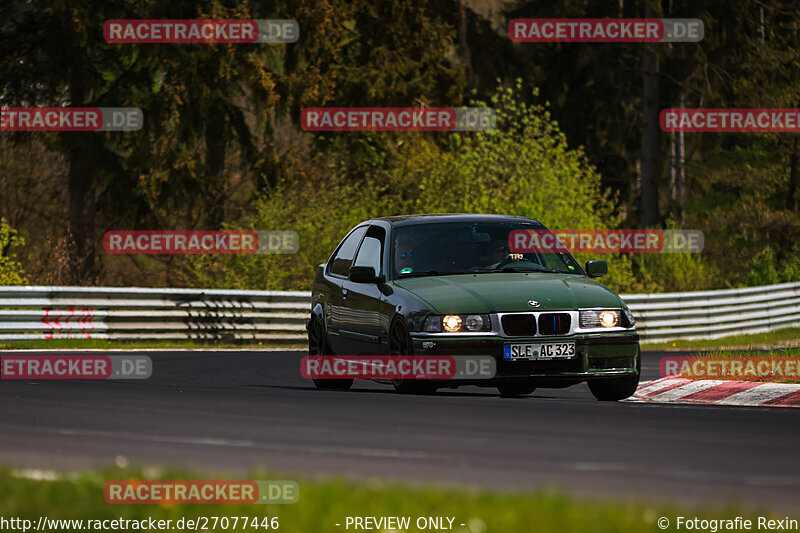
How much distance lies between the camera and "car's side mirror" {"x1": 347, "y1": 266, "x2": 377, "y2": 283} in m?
14.5

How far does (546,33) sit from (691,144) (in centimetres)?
820

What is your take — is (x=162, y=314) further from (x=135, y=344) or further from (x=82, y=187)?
(x=82, y=187)

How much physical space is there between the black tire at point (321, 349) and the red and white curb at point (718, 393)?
2.99 metres

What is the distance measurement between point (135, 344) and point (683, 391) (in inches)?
495

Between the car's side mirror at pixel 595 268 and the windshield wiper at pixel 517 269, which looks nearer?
the windshield wiper at pixel 517 269

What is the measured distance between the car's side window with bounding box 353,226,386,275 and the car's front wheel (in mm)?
2425

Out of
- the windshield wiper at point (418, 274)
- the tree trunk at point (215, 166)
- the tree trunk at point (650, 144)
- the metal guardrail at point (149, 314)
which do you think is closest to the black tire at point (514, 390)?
the windshield wiper at point (418, 274)

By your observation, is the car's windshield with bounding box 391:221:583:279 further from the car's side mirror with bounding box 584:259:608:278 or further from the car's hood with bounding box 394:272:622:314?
the car's hood with bounding box 394:272:622:314

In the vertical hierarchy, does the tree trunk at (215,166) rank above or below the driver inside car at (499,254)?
above

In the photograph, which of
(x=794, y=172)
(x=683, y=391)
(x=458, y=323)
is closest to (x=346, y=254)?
(x=458, y=323)

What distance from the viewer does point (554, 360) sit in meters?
13.2

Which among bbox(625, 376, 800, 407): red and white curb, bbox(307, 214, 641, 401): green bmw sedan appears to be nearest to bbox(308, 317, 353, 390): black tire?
bbox(307, 214, 641, 401): green bmw sedan

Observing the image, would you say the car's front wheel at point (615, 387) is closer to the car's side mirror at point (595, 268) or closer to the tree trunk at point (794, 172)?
the car's side mirror at point (595, 268)

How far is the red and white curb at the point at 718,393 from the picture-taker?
1416cm
